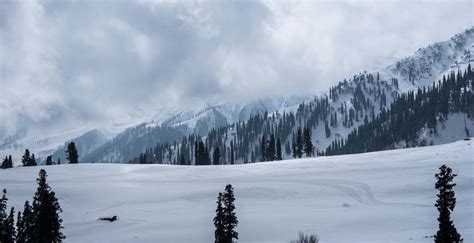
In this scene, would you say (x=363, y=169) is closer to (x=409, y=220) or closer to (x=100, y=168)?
(x=409, y=220)

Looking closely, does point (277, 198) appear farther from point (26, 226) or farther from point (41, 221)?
point (26, 226)

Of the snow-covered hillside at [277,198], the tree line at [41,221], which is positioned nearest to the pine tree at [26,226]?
the tree line at [41,221]

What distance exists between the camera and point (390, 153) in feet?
330

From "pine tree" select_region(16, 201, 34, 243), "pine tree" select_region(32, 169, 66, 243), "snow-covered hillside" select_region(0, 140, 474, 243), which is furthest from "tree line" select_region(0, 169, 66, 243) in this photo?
"snow-covered hillside" select_region(0, 140, 474, 243)

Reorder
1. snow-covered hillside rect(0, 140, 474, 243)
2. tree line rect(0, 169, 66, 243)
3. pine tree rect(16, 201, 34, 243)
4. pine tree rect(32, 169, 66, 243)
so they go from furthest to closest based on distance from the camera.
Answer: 1. snow-covered hillside rect(0, 140, 474, 243)
2. pine tree rect(16, 201, 34, 243)
3. pine tree rect(32, 169, 66, 243)
4. tree line rect(0, 169, 66, 243)

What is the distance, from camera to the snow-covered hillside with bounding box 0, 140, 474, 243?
53594 millimetres

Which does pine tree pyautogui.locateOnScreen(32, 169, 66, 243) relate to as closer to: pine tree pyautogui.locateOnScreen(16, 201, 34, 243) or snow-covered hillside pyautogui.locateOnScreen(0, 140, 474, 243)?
pine tree pyautogui.locateOnScreen(16, 201, 34, 243)

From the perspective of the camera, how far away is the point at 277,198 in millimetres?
71500

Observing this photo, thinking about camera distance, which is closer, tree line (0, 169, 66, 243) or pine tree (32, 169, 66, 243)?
tree line (0, 169, 66, 243)

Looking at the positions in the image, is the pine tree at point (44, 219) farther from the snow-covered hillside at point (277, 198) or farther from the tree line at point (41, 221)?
the snow-covered hillside at point (277, 198)

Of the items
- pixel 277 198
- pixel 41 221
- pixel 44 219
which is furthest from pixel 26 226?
pixel 277 198

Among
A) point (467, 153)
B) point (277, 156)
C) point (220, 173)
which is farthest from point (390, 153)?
point (277, 156)

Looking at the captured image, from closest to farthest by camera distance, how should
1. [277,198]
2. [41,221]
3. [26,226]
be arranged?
1. [41,221]
2. [26,226]
3. [277,198]

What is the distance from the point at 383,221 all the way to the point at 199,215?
2525cm
